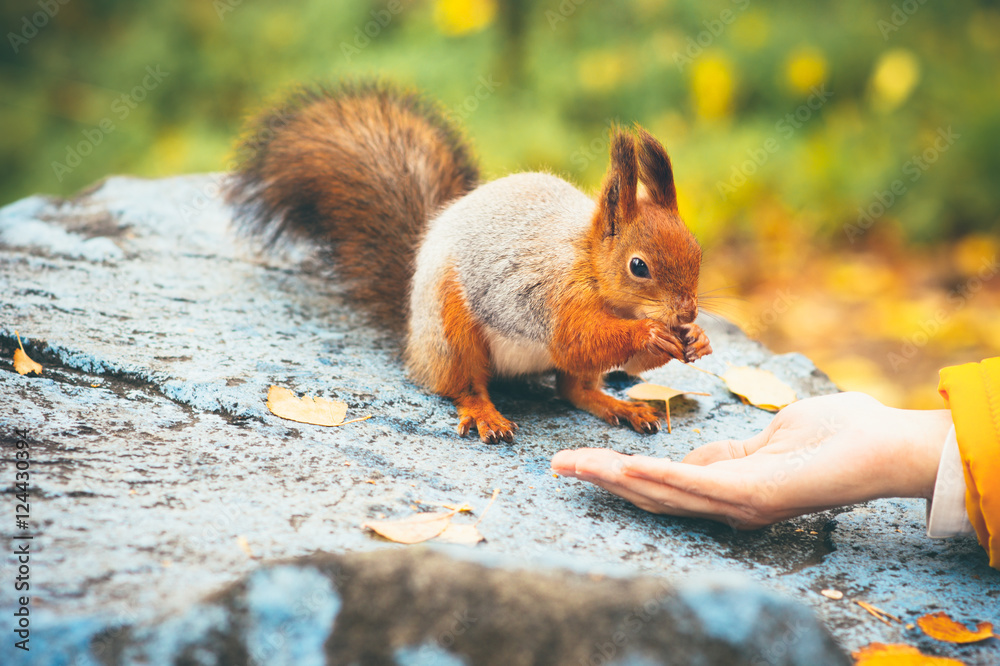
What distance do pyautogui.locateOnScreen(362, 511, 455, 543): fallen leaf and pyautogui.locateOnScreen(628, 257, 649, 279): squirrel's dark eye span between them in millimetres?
666

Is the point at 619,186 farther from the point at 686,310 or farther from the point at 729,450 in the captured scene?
the point at 729,450

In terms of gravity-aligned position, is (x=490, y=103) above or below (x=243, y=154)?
above

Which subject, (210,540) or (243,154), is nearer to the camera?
(210,540)

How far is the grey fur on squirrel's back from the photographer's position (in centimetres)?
169

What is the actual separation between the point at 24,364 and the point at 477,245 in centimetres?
93

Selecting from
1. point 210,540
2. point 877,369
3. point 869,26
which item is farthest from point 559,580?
point 869,26

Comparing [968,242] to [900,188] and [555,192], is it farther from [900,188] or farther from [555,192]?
[555,192]

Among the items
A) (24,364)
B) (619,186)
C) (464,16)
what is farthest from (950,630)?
(464,16)

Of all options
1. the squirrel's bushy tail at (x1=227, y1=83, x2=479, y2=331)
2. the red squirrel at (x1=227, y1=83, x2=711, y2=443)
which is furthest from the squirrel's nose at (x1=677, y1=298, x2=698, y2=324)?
the squirrel's bushy tail at (x1=227, y1=83, x2=479, y2=331)

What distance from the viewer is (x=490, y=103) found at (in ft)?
12.5

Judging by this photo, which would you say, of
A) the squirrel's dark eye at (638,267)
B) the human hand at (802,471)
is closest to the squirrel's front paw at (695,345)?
the squirrel's dark eye at (638,267)

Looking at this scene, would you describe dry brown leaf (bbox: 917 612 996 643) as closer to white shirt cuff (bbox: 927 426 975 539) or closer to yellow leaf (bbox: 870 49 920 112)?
white shirt cuff (bbox: 927 426 975 539)

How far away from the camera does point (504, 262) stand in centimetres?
172

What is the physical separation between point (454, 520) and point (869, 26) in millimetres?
3755
